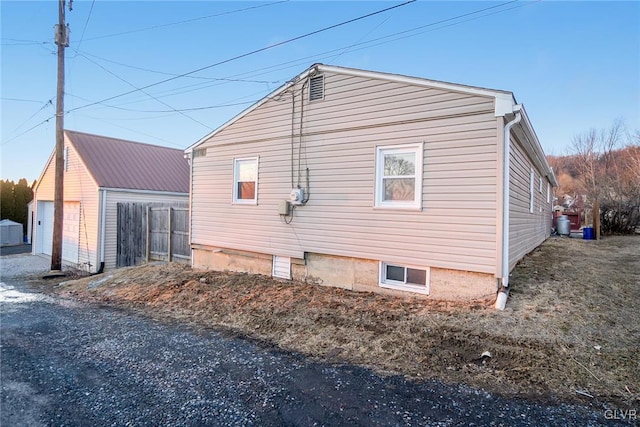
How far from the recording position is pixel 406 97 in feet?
21.1

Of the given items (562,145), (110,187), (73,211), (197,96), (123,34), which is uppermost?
(562,145)

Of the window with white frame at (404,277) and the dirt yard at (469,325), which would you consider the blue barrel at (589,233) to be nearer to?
the dirt yard at (469,325)

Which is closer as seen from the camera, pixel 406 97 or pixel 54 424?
pixel 54 424

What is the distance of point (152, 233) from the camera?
39.4 ft

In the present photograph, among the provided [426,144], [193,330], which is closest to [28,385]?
[193,330]

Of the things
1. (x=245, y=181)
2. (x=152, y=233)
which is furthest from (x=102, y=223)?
(x=245, y=181)

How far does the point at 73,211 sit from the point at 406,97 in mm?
15369

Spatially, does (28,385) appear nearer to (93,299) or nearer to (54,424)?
(54,424)

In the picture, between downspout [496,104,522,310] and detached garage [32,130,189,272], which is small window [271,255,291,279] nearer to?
downspout [496,104,522,310]

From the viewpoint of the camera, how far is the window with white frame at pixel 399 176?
623 centimetres

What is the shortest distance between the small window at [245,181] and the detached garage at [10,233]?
25051 millimetres

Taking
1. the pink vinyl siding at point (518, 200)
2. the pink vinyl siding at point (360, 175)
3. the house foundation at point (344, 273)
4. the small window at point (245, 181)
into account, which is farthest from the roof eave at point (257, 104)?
the pink vinyl siding at point (518, 200)

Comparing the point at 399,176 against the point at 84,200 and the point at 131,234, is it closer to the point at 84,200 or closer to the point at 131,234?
the point at 131,234

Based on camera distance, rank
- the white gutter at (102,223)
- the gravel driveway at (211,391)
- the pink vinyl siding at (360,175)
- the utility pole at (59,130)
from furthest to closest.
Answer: the white gutter at (102,223) → the utility pole at (59,130) → the pink vinyl siding at (360,175) → the gravel driveway at (211,391)
